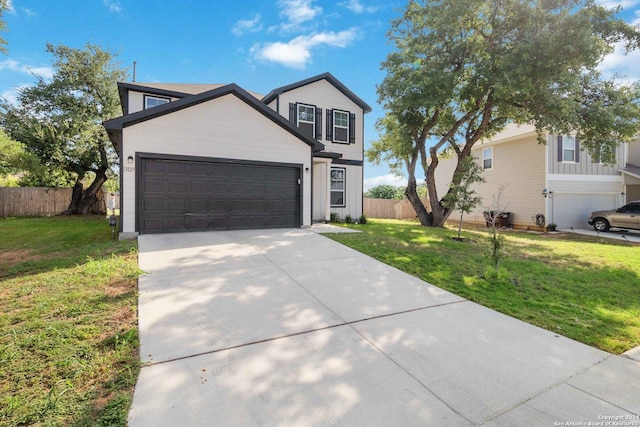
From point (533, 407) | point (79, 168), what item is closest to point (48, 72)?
point (79, 168)

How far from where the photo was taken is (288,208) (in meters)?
10.3

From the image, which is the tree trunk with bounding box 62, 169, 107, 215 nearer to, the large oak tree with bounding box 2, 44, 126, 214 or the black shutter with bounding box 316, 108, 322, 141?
the large oak tree with bounding box 2, 44, 126, 214

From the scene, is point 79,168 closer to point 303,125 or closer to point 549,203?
point 303,125

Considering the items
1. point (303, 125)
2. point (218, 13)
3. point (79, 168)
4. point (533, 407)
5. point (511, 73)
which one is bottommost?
point (533, 407)

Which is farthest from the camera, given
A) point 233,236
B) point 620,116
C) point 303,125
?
point 303,125

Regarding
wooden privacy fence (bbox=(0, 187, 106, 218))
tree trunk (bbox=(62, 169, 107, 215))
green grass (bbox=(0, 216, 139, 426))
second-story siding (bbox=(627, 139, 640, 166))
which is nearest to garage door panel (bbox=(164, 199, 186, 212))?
green grass (bbox=(0, 216, 139, 426))

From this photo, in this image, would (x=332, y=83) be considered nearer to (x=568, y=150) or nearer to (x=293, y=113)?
(x=293, y=113)

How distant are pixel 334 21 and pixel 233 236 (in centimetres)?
900

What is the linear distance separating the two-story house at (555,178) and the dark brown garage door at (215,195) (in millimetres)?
10984

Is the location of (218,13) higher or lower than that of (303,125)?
higher

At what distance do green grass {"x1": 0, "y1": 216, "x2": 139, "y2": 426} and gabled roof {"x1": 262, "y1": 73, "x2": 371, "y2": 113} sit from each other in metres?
9.36

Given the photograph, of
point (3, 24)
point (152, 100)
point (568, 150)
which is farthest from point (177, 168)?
point (568, 150)

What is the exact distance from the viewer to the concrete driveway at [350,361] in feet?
7.29

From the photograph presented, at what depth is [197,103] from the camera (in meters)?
9.01
